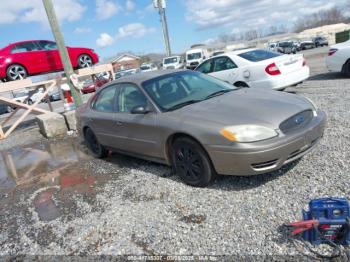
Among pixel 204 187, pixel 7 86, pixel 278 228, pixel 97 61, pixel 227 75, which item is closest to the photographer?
pixel 278 228

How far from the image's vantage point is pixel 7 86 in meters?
→ 8.98

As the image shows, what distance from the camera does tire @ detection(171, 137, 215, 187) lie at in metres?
Result: 3.79

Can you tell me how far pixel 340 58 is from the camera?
10086 millimetres

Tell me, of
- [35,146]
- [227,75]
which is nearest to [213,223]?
[227,75]

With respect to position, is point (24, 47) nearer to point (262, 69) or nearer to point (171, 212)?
point (262, 69)

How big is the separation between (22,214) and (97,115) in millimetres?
2070

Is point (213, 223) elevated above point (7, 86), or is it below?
below

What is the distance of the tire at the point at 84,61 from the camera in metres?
11.4

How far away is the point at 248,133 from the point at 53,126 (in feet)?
23.8

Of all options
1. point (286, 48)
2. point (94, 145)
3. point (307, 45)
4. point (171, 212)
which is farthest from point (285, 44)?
point (171, 212)

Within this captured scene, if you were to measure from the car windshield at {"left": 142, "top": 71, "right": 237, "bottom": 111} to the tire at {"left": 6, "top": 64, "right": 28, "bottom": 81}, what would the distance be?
6696 millimetres

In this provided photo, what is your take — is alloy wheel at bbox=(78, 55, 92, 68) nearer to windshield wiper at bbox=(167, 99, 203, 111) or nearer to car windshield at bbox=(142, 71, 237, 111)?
car windshield at bbox=(142, 71, 237, 111)

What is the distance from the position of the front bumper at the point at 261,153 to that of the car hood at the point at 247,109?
0.23 m

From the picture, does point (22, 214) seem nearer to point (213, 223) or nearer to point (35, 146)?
point (213, 223)
